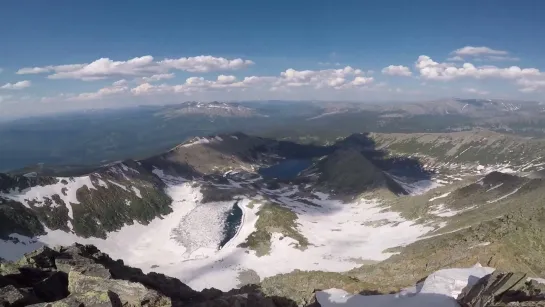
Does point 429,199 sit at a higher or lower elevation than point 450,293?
lower

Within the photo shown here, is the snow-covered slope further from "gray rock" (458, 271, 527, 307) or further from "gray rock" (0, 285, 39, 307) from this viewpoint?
"gray rock" (0, 285, 39, 307)

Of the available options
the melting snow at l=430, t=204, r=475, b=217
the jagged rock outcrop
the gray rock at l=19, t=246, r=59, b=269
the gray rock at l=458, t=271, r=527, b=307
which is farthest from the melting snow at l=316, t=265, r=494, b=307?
the melting snow at l=430, t=204, r=475, b=217

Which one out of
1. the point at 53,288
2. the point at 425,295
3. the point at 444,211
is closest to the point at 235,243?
the point at 444,211

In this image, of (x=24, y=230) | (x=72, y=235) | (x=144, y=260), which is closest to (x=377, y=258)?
(x=144, y=260)

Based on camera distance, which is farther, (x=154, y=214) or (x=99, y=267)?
(x=154, y=214)

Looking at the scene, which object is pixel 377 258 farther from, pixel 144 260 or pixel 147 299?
pixel 147 299

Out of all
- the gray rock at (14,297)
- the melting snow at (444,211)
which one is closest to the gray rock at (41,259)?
the gray rock at (14,297)
